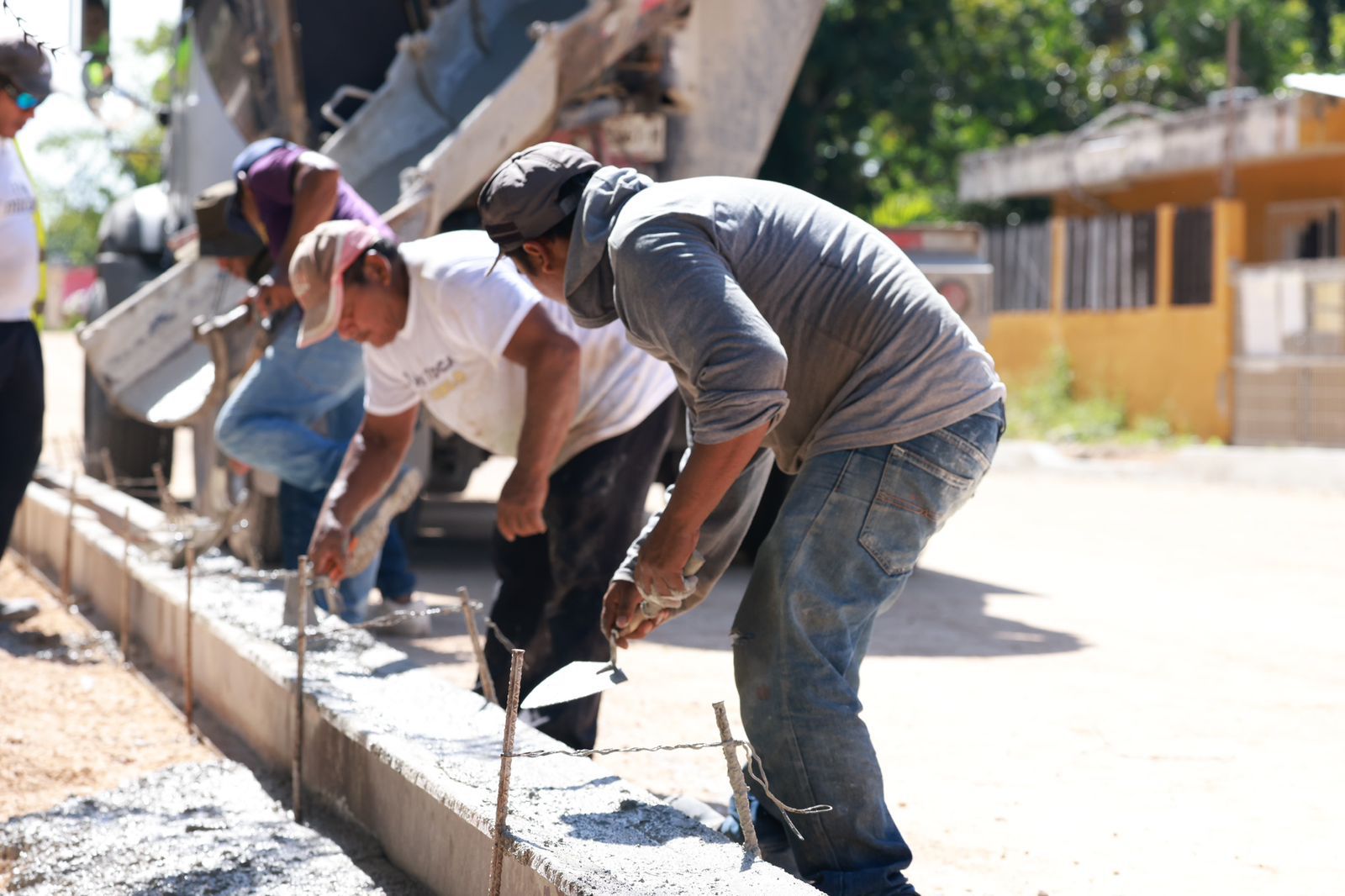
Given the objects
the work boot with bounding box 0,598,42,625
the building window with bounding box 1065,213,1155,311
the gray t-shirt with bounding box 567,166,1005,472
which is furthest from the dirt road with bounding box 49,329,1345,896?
the building window with bounding box 1065,213,1155,311

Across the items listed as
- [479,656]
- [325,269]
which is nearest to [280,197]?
[325,269]

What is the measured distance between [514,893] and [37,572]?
6.12 meters

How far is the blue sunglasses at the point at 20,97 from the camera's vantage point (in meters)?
5.49

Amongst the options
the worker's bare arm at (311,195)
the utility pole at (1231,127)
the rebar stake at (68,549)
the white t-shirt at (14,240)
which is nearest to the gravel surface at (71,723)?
the rebar stake at (68,549)

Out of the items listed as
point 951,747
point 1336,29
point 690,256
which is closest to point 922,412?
point 690,256

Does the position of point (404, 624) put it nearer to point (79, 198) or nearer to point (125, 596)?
point (125, 596)

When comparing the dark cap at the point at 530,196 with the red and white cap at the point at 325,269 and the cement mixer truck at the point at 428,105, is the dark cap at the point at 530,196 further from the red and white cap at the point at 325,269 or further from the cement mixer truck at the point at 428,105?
the cement mixer truck at the point at 428,105

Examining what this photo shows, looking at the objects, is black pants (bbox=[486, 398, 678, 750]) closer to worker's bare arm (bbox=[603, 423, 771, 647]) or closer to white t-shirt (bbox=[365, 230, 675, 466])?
white t-shirt (bbox=[365, 230, 675, 466])

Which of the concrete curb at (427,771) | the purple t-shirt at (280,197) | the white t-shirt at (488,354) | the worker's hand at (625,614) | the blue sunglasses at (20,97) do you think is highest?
the blue sunglasses at (20,97)

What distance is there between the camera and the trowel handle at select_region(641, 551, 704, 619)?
9.77ft

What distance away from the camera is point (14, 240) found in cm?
562

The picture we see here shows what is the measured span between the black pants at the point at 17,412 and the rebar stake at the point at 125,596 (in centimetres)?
50

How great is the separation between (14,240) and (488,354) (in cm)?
250

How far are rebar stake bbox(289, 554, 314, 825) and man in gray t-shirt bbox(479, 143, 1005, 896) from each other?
116 centimetres
